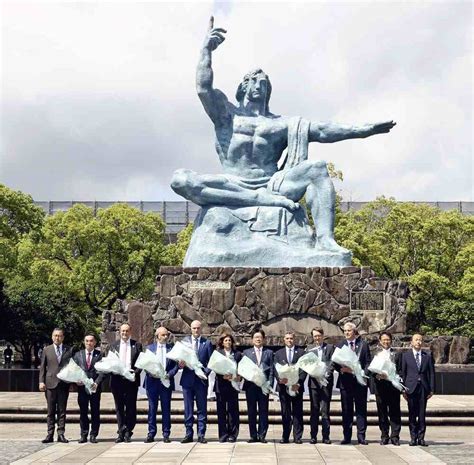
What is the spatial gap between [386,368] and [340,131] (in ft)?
26.7

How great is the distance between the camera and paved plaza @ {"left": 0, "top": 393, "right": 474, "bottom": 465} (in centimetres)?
857

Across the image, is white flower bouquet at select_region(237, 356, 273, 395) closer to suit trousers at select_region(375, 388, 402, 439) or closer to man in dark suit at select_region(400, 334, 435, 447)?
suit trousers at select_region(375, 388, 402, 439)

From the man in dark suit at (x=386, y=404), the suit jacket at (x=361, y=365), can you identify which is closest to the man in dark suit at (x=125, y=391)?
the suit jacket at (x=361, y=365)

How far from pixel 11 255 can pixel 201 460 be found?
2347 centimetres

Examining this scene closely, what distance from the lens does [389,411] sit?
10219 mm

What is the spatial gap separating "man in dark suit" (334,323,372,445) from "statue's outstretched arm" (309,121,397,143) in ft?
24.5

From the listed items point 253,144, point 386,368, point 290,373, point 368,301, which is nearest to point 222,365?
point 290,373

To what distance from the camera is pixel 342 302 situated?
1634 cm

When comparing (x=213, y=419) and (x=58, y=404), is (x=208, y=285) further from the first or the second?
(x=58, y=404)

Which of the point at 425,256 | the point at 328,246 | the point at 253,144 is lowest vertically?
the point at 328,246

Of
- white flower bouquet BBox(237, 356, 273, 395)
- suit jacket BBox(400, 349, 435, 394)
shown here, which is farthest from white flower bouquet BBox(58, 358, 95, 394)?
suit jacket BBox(400, 349, 435, 394)

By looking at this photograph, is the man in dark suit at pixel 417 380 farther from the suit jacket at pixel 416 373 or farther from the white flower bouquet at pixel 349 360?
the white flower bouquet at pixel 349 360

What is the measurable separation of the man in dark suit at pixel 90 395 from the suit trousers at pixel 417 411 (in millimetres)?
3488

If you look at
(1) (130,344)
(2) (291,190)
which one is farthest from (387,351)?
(2) (291,190)
